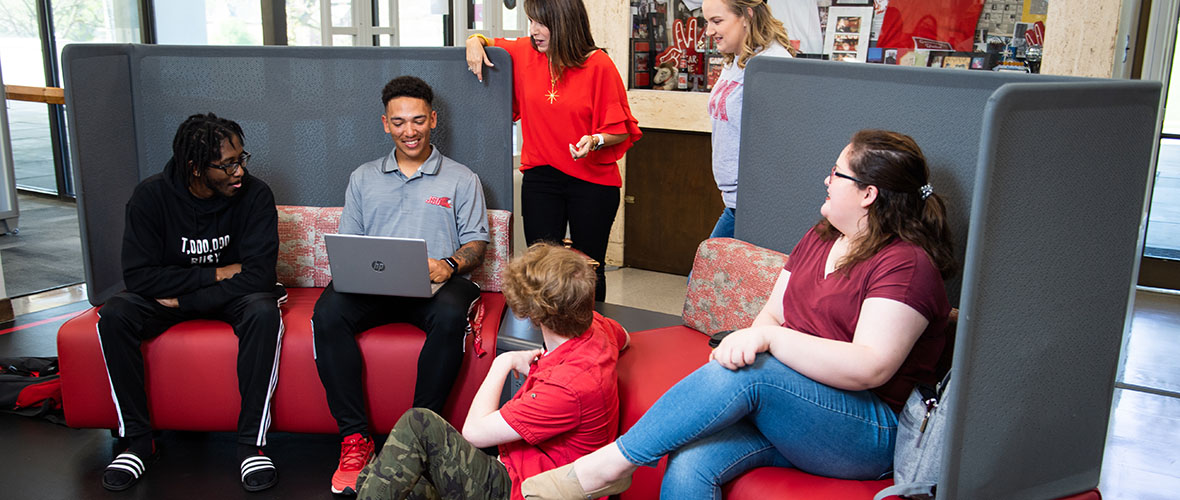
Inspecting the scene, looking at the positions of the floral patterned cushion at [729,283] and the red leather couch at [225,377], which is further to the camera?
the red leather couch at [225,377]

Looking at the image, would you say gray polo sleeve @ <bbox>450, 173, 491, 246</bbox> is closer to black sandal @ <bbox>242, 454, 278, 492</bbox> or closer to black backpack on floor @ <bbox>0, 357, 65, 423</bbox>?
black sandal @ <bbox>242, 454, 278, 492</bbox>

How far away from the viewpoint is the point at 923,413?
166 centimetres

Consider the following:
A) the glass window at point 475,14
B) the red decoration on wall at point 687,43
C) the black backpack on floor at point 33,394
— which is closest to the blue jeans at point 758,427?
the black backpack on floor at point 33,394

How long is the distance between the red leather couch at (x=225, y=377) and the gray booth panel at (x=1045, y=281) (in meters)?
1.54

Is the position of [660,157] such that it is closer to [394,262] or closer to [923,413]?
[394,262]

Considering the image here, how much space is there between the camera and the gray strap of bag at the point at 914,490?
5.33ft

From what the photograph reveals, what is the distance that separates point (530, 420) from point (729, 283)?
88cm

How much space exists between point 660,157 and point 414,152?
Result: 224cm

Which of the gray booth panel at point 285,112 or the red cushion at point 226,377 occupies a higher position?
the gray booth panel at point 285,112

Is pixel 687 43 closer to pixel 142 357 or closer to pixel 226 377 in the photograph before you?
pixel 226 377

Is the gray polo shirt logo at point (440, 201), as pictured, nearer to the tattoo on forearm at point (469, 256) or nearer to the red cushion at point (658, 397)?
the tattoo on forearm at point (469, 256)

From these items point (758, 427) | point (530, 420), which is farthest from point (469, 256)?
point (758, 427)

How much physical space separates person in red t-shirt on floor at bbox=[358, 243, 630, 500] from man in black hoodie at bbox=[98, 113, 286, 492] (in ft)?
2.68

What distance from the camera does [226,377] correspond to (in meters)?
2.75
